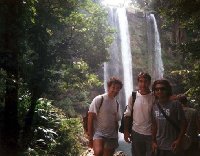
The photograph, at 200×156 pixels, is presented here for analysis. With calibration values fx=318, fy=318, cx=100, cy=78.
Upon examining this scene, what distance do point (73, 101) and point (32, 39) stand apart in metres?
13.8

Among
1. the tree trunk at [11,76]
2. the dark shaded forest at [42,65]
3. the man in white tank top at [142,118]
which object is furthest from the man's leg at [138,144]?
the dark shaded forest at [42,65]

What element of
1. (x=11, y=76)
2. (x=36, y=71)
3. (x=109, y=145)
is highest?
(x=36, y=71)

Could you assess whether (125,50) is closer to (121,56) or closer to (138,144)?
(121,56)

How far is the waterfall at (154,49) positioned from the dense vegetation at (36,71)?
1706cm

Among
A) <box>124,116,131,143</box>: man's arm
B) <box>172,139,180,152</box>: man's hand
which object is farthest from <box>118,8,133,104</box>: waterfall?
<box>172,139,180,152</box>: man's hand

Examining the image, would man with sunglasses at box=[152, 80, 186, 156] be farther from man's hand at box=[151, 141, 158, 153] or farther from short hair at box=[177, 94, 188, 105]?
short hair at box=[177, 94, 188, 105]

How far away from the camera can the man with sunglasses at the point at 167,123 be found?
465 cm

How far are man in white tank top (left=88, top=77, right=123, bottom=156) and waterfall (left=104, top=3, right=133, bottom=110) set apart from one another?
24934 millimetres

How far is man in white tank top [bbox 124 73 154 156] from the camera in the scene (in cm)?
521

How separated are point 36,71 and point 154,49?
2615 cm

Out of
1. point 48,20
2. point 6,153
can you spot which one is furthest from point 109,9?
point 6,153

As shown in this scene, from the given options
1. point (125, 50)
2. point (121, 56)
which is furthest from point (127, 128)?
point (125, 50)

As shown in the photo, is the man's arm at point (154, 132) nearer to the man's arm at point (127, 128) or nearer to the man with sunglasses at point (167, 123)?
the man with sunglasses at point (167, 123)

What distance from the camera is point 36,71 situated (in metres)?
10.0
